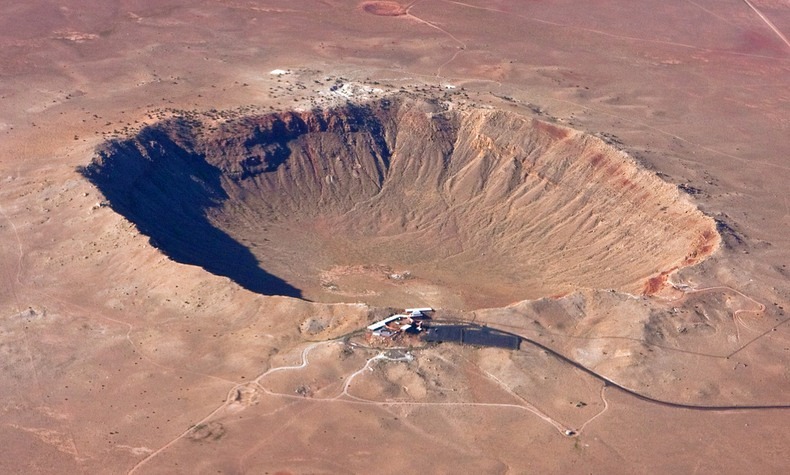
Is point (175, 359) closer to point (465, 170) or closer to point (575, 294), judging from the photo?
point (575, 294)

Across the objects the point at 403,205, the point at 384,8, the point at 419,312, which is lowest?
the point at 403,205

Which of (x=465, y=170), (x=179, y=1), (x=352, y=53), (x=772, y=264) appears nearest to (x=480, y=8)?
(x=352, y=53)

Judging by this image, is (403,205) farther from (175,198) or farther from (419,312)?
(419,312)

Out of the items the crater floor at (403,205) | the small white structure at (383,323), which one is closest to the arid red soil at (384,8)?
the crater floor at (403,205)

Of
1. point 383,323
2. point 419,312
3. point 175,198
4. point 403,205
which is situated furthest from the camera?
point 403,205

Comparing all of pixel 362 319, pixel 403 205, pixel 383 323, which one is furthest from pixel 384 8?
pixel 383 323

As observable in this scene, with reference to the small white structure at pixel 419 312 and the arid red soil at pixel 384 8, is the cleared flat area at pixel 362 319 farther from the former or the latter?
the arid red soil at pixel 384 8

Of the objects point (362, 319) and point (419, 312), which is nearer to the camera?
point (362, 319)
